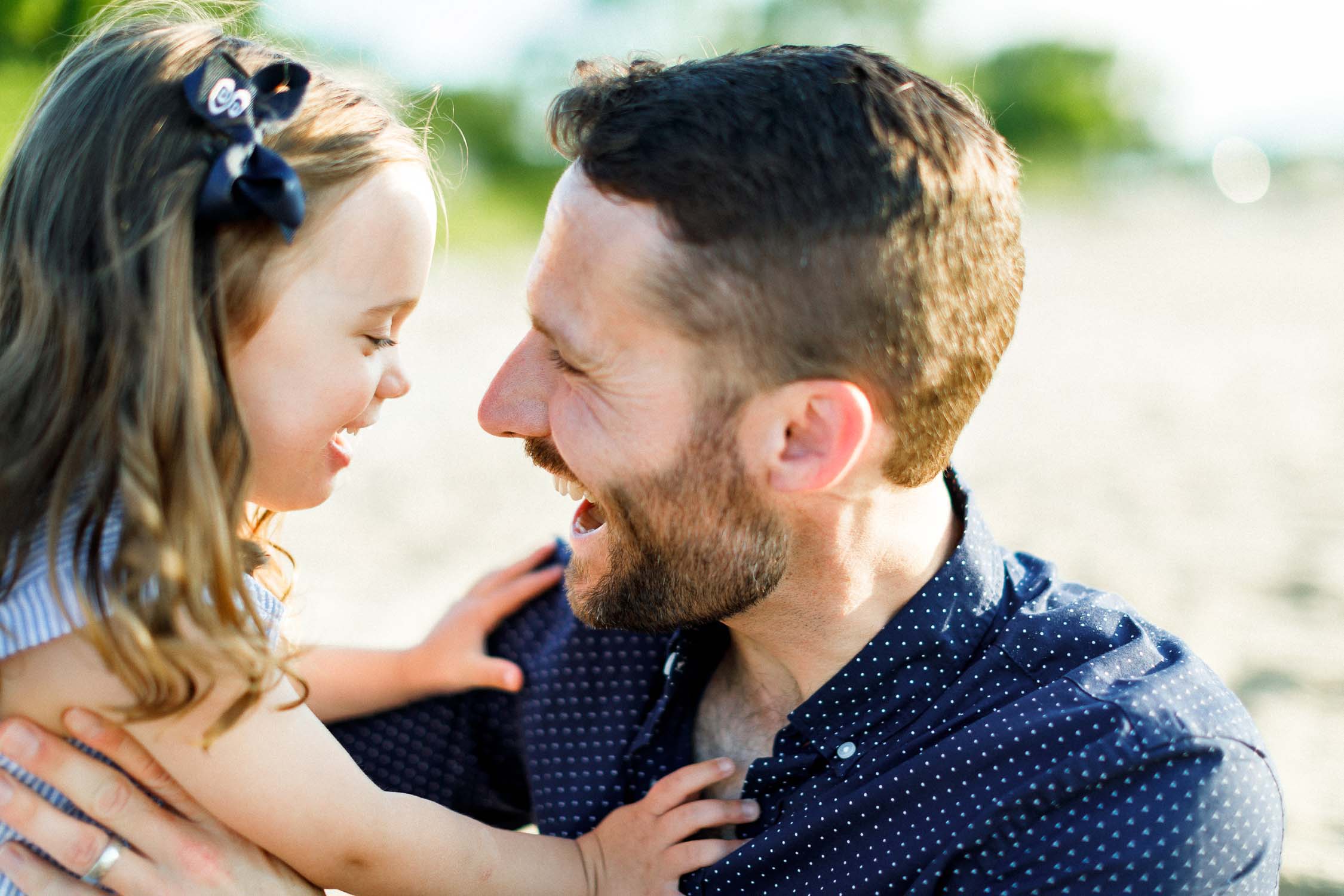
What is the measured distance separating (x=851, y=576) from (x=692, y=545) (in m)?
0.28

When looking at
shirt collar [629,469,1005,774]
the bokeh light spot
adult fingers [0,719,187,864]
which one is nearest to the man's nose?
shirt collar [629,469,1005,774]

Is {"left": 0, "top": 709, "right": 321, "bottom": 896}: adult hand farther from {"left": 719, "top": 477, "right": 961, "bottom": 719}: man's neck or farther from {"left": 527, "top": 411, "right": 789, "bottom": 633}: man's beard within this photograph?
{"left": 719, "top": 477, "right": 961, "bottom": 719}: man's neck

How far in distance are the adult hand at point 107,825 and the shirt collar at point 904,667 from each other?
→ 2.96ft

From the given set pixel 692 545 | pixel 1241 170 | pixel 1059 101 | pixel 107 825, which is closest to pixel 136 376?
pixel 107 825

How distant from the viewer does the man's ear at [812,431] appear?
1.97 metres

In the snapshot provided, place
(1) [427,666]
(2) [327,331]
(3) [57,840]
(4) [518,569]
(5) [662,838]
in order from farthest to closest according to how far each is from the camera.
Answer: (4) [518,569]
(1) [427,666]
(5) [662,838]
(2) [327,331]
(3) [57,840]

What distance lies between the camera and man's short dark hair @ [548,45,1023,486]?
1.92 metres

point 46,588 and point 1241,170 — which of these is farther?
point 1241,170

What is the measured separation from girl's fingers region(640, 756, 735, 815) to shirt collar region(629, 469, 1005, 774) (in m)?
0.15

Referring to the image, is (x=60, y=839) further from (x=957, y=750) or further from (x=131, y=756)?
(x=957, y=750)

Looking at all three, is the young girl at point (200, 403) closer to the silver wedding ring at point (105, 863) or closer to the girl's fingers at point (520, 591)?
the silver wedding ring at point (105, 863)

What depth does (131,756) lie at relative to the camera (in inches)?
70.3

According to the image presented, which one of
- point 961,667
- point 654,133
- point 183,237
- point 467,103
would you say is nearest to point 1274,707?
point 961,667

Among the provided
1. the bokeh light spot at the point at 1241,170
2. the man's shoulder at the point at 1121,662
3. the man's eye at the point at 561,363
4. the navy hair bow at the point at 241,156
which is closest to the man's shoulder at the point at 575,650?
the man's eye at the point at 561,363
